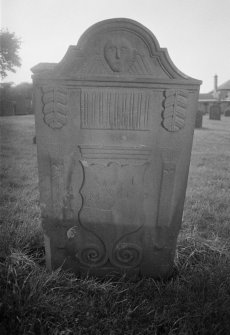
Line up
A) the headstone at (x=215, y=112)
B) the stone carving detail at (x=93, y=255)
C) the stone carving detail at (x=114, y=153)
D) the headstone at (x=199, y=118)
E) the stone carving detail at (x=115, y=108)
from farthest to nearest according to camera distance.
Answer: the headstone at (x=215, y=112), the headstone at (x=199, y=118), the stone carving detail at (x=93, y=255), the stone carving detail at (x=114, y=153), the stone carving detail at (x=115, y=108)

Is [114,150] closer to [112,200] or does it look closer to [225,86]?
[112,200]

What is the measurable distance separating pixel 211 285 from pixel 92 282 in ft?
3.41

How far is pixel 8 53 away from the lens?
1266 inches

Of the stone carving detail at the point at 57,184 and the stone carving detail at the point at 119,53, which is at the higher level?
the stone carving detail at the point at 119,53

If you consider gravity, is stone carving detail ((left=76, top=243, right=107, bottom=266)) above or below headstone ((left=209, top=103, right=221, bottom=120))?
above

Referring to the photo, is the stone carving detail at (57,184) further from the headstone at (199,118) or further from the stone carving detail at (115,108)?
the headstone at (199,118)

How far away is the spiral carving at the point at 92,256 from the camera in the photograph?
239cm

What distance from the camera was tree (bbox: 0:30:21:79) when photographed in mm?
31594

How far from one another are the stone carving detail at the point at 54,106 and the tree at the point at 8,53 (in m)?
34.5

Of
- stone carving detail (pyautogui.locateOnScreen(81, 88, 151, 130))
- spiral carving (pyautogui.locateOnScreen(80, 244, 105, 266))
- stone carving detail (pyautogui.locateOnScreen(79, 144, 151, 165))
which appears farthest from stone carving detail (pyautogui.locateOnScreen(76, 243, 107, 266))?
stone carving detail (pyautogui.locateOnScreen(81, 88, 151, 130))

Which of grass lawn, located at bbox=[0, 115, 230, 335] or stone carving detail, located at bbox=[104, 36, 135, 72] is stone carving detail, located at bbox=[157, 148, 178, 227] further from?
stone carving detail, located at bbox=[104, 36, 135, 72]

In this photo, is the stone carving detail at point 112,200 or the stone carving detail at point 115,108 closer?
the stone carving detail at point 115,108

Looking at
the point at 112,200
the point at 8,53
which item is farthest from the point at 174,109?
the point at 8,53

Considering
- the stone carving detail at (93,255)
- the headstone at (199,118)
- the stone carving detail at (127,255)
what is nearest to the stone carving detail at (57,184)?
the stone carving detail at (93,255)
